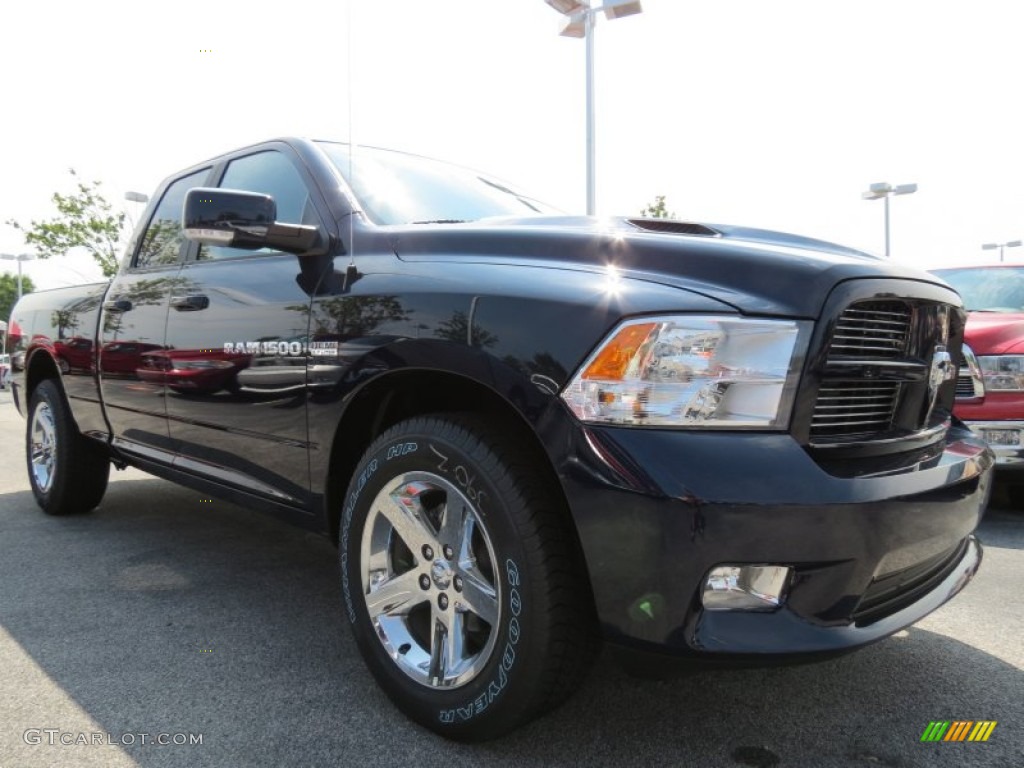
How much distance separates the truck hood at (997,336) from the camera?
431 cm

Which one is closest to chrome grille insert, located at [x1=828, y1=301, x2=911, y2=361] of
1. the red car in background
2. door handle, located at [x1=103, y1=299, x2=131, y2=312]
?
the red car in background

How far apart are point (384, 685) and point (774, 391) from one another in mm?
1305

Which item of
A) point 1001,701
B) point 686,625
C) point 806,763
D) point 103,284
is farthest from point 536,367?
point 103,284

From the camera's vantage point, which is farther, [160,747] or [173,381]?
[173,381]

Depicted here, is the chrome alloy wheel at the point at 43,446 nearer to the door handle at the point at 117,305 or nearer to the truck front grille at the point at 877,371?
the door handle at the point at 117,305

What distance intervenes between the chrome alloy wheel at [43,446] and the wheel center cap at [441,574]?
3313 millimetres

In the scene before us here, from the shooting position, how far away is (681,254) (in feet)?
6.08

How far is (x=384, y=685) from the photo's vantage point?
213 centimetres

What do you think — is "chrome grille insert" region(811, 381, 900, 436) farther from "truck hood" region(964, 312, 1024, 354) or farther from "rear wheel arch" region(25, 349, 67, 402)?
"rear wheel arch" region(25, 349, 67, 402)

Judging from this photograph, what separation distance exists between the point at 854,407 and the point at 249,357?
1.93 meters

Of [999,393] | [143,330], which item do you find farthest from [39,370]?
[999,393]

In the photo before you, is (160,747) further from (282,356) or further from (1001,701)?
(1001,701)

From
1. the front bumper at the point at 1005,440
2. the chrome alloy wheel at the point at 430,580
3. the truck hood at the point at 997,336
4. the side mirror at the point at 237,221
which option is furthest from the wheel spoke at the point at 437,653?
the truck hood at the point at 997,336

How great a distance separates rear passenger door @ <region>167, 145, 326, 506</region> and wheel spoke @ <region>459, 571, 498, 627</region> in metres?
0.81
